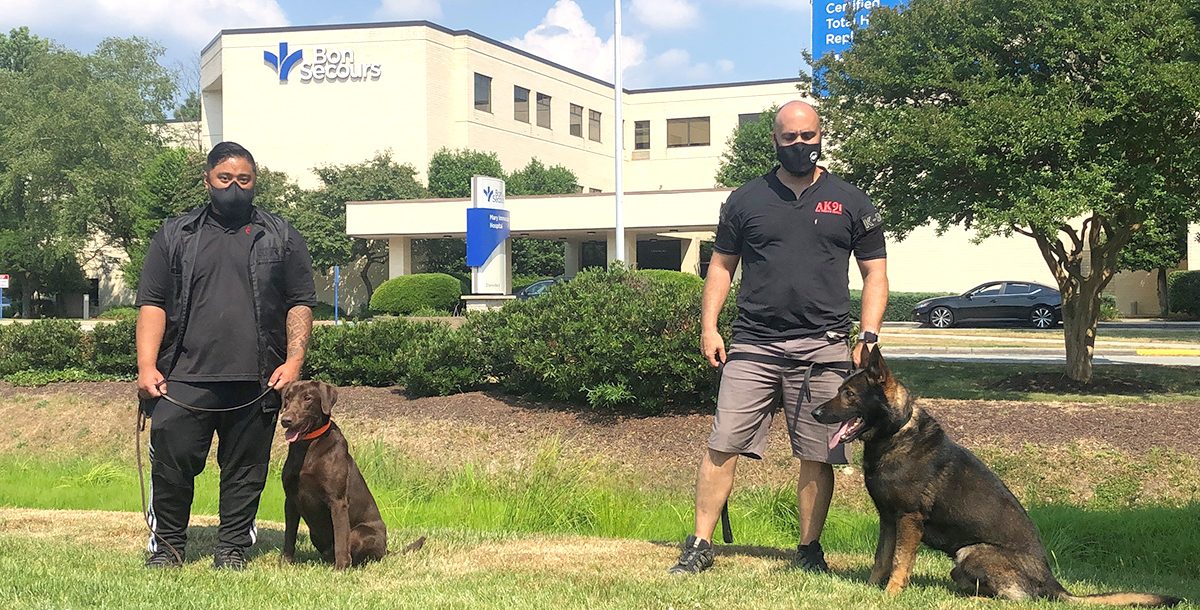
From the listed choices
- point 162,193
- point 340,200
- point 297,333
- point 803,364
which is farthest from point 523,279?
point 803,364

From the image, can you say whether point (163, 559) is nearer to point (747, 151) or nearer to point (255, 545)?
point (255, 545)

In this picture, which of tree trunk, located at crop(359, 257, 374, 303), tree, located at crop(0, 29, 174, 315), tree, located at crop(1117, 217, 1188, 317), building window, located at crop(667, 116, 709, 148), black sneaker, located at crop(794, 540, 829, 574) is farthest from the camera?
building window, located at crop(667, 116, 709, 148)

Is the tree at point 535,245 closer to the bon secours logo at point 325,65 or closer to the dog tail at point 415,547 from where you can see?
the bon secours logo at point 325,65

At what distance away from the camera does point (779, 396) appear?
18.5 feet

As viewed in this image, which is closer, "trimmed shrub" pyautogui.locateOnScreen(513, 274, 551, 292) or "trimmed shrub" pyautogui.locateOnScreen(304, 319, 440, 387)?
"trimmed shrub" pyautogui.locateOnScreen(304, 319, 440, 387)

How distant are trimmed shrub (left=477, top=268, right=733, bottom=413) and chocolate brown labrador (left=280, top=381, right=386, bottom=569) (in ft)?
14.1

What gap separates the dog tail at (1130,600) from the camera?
4.79 metres

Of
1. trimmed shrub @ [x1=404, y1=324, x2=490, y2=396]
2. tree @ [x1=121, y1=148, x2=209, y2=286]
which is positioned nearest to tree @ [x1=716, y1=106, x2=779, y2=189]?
tree @ [x1=121, y1=148, x2=209, y2=286]

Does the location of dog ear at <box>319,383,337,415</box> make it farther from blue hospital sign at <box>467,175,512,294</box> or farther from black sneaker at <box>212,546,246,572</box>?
blue hospital sign at <box>467,175,512,294</box>

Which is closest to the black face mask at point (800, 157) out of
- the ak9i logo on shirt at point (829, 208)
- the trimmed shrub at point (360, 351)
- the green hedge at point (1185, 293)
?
the ak9i logo on shirt at point (829, 208)

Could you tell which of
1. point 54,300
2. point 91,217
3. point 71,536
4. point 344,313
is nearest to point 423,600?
point 71,536

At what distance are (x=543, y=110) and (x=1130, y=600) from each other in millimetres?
54877

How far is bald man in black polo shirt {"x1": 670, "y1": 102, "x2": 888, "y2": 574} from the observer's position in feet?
17.7

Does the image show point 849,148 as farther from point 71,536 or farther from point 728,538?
point 71,536
